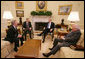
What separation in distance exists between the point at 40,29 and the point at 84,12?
298cm

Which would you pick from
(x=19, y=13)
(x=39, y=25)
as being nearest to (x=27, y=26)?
(x=39, y=25)

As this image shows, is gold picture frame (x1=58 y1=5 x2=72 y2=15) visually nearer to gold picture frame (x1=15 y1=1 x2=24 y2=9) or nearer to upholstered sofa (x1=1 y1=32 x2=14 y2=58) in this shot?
gold picture frame (x1=15 y1=1 x2=24 y2=9)

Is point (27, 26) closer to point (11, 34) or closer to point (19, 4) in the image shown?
point (11, 34)

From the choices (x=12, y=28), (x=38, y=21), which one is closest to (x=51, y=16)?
(x=38, y=21)

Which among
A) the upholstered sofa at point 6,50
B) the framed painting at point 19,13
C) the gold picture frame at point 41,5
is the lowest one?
the upholstered sofa at point 6,50

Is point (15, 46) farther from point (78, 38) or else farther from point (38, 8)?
point (38, 8)

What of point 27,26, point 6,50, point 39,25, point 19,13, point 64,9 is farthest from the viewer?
point 39,25

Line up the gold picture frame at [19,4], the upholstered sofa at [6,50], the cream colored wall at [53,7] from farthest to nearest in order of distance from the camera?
the gold picture frame at [19,4]
the cream colored wall at [53,7]
the upholstered sofa at [6,50]

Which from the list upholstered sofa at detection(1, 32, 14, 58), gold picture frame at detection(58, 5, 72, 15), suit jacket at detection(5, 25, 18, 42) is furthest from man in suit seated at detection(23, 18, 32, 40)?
gold picture frame at detection(58, 5, 72, 15)

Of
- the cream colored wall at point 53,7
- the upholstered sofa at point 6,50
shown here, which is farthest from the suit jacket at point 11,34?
the cream colored wall at point 53,7

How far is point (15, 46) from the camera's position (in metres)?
3.44

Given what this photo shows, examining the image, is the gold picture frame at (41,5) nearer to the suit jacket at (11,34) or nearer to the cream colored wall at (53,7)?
the cream colored wall at (53,7)

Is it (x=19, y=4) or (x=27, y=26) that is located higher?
(x=19, y=4)

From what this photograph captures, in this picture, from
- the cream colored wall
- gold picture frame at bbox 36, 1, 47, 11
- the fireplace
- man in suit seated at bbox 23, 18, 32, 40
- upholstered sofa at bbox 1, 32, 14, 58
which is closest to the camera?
upholstered sofa at bbox 1, 32, 14, 58
